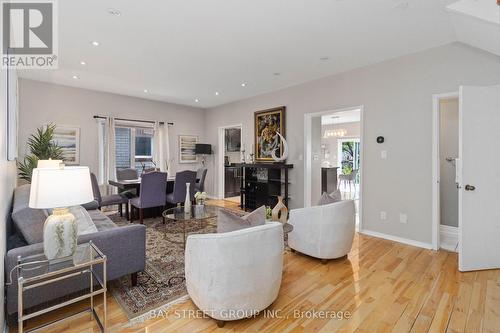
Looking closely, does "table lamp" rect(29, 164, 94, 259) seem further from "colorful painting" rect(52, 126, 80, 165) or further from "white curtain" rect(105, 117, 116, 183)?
"white curtain" rect(105, 117, 116, 183)

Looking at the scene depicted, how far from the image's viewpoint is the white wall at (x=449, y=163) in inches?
152

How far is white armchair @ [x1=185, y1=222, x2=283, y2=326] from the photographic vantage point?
166 centimetres

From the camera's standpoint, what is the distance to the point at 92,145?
5492mm

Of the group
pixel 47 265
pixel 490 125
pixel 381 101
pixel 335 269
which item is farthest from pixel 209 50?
pixel 490 125

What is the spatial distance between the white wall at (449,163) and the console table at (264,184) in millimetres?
2609

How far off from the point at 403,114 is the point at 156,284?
3.90 metres

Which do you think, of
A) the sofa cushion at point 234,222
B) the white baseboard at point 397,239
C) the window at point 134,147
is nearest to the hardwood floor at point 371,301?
the white baseboard at point 397,239

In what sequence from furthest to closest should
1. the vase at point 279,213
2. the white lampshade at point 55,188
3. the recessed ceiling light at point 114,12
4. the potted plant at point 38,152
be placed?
the potted plant at point 38,152, the vase at point 279,213, the recessed ceiling light at point 114,12, the white lampshade at point 55,188

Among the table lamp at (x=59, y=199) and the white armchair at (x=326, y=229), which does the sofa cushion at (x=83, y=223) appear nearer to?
the table lamp at (x=59, y=199)

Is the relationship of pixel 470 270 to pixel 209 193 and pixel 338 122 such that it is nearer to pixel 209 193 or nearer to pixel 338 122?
pixel 209 193

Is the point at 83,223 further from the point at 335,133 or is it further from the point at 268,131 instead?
the point at 335,133

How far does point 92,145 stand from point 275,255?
17.8 ft

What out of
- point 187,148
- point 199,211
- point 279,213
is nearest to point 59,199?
point 199,211

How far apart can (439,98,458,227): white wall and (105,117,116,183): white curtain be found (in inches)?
262
